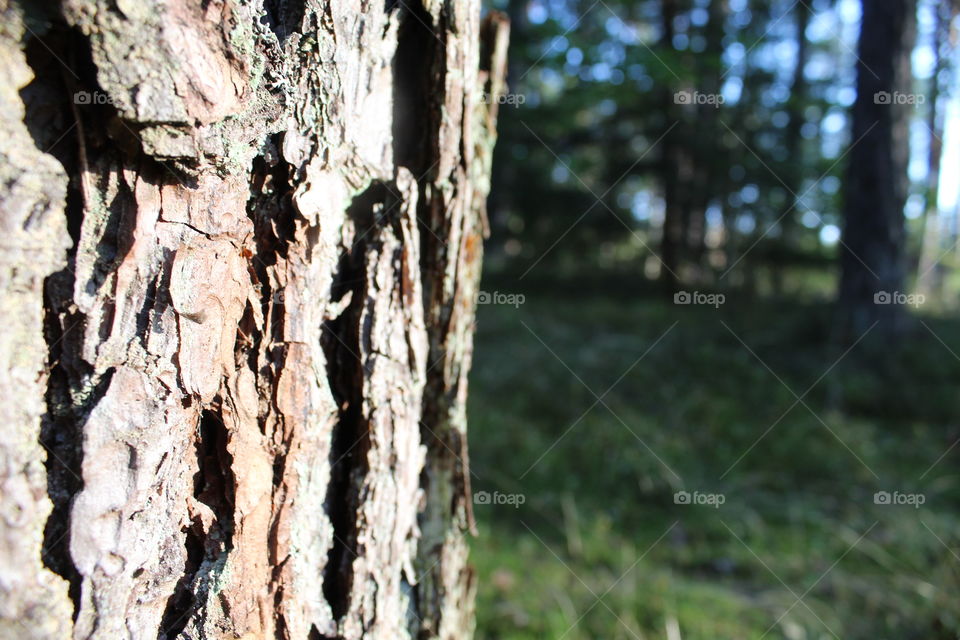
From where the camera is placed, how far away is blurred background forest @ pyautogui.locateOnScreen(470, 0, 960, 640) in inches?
115

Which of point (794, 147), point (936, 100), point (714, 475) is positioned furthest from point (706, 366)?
point (936, 100)

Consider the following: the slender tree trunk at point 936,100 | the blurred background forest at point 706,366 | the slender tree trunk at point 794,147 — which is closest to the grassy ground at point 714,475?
the blurred background forest at point 706,366

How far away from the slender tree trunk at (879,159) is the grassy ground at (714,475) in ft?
2.31

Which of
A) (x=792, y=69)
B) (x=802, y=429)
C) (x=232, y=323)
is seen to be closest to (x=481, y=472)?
(x=802, y=429)

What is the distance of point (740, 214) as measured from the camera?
37.7ft

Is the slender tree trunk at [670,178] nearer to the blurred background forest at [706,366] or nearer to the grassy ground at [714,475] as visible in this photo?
the blurred background forest at [706,366]

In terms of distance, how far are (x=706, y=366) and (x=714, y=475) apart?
2103 mm

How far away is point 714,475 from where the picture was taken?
4699mm

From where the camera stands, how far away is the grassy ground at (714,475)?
266 cm

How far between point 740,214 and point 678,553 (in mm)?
9395

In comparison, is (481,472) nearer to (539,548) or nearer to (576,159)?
(539,548)

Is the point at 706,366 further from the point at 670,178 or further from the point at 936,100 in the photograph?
the point at 936,100

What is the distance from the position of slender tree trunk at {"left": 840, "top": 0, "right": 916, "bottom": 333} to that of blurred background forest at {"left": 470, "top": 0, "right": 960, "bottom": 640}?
23 mm

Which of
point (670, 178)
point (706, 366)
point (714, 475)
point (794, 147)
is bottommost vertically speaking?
point (714, 475)
